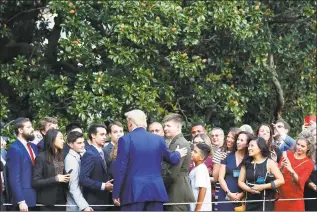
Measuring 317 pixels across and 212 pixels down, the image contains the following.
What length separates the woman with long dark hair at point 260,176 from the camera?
1406cm

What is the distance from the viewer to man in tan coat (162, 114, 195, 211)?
542 inches

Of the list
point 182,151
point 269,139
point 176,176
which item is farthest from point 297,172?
point 182,151

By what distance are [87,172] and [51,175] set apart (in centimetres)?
51

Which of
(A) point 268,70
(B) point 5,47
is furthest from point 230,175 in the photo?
(B) point 5,47

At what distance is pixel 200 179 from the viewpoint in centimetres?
1409

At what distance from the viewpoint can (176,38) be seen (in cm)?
1955

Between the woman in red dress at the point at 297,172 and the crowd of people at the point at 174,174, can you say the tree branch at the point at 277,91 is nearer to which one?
the crowd of people at the point at 174,174

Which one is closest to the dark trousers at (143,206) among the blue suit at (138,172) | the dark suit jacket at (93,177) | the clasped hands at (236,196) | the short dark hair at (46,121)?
the blue suit at (138,172)

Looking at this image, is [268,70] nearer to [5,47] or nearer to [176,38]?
[176,38]

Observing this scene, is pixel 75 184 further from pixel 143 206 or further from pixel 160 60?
pixel 160 60

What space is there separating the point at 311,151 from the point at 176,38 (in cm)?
581

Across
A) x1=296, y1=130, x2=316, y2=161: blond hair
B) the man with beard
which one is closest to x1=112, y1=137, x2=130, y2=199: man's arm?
the man with beard

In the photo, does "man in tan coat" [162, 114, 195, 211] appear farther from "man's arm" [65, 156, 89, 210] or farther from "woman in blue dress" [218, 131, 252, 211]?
"man's arm" [65, 156, 89, 210]

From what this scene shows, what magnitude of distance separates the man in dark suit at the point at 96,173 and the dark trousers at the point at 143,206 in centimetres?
107
